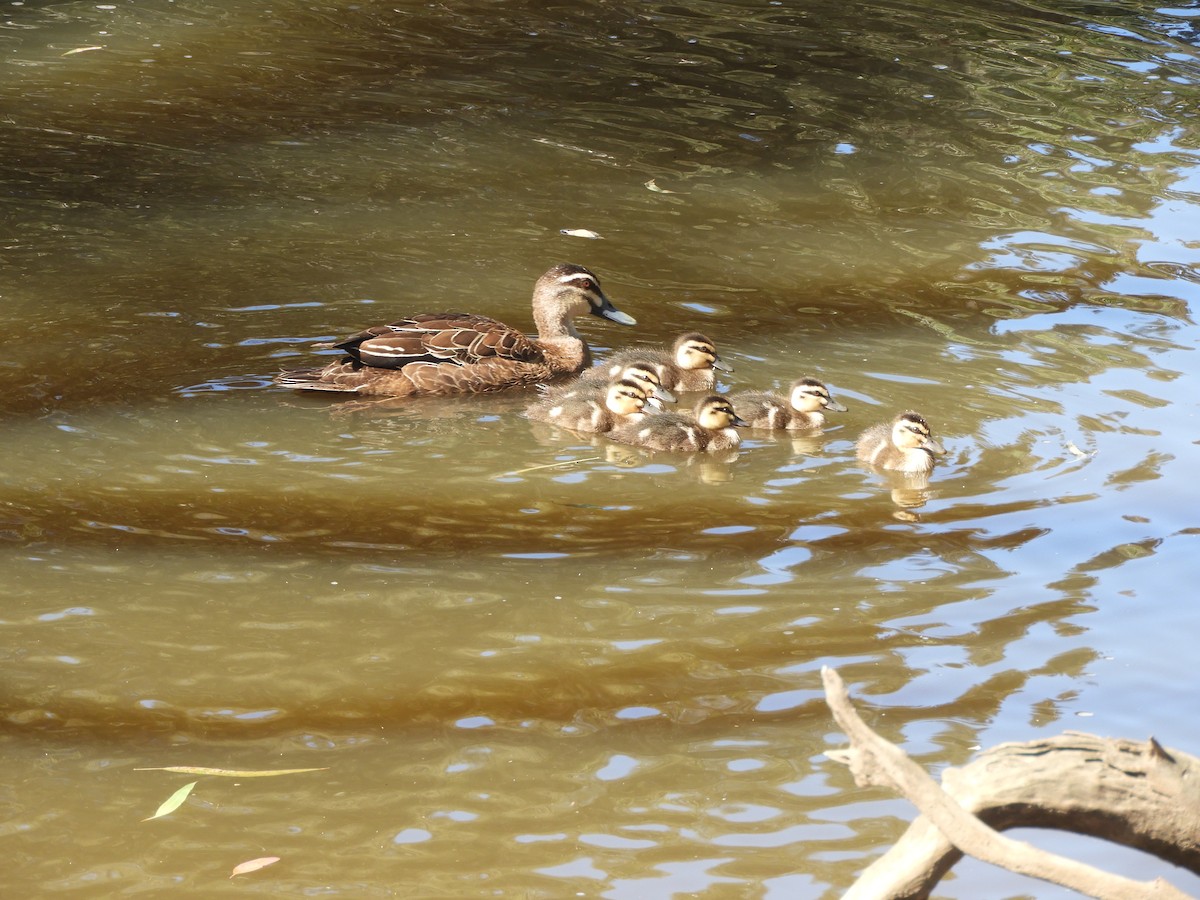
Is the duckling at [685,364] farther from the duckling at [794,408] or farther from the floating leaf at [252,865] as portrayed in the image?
the floating leaf at [252,865]

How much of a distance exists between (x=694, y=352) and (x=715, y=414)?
0.68m

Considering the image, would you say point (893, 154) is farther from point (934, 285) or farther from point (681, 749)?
point (681, 749)

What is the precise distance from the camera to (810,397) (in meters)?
7.23

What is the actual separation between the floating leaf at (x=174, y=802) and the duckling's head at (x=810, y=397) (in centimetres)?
386

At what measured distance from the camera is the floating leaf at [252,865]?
3.84 meters

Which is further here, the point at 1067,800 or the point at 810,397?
the point at 810,397

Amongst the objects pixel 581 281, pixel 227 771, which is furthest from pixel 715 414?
pixel 227 771

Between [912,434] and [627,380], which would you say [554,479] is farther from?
[912,434]

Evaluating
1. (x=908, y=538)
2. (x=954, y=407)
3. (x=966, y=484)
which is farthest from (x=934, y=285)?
(x=908, y=538)

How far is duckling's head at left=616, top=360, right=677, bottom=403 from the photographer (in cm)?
740

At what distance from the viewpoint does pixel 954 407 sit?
7.49 m

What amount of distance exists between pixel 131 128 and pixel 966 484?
745 centimetres

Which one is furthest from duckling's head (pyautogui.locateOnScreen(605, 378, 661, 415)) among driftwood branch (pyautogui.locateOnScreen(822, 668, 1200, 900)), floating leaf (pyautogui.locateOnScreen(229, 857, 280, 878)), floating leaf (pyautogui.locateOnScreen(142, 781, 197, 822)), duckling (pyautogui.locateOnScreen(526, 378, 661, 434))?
driftwood branch (pyautogui.locateOnScreen(822, 668, 1200, 900))

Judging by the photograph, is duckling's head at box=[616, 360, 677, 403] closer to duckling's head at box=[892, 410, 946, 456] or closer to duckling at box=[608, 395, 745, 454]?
duckling at box=[608, 395, 745, 454]
